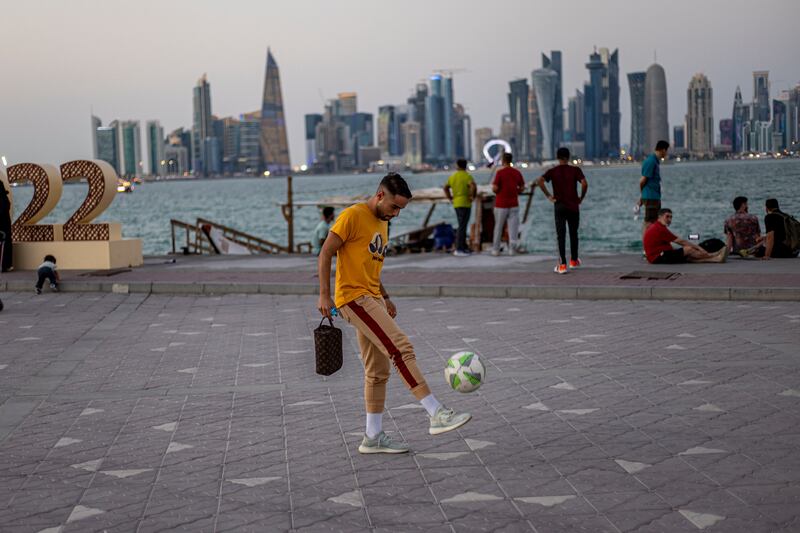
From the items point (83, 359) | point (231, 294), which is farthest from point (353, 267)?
point (231, 294)

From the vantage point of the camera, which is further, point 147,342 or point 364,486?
point 147,342

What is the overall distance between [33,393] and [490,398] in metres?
3.61

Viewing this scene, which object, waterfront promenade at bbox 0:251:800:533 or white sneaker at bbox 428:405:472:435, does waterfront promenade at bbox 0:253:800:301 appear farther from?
white sneaker at bbox 428:405:472:435

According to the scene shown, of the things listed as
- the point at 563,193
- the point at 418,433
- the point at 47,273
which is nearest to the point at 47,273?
the point at 47,273

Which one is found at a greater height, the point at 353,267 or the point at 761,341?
the point at 353,267

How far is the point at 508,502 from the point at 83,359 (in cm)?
616

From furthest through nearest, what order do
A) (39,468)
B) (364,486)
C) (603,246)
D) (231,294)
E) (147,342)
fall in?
1. (603,246)
2. (231,294)
3. (147,342)
4. (39,468)
5. (364,486)

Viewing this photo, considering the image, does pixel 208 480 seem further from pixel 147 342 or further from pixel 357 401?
pixel 147 342

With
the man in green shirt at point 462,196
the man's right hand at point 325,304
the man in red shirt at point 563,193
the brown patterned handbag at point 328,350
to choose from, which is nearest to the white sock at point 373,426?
the man's right hand at point 325,304

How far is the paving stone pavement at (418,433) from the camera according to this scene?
561cm

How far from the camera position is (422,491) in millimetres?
5973

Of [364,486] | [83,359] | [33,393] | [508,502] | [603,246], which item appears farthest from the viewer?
[603,246]

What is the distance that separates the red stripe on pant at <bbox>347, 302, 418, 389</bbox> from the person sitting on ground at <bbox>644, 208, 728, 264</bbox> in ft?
40.2

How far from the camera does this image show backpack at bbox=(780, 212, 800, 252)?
19.1m
